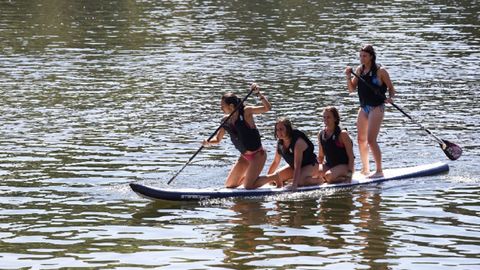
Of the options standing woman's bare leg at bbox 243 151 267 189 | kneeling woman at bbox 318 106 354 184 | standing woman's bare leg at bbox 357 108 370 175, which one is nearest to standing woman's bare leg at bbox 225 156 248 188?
standing woman's bare leg at bbox 243 151 267 189

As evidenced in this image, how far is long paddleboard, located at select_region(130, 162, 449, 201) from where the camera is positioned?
18047mm

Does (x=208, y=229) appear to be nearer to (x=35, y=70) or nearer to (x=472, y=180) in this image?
(x=472, y=180)

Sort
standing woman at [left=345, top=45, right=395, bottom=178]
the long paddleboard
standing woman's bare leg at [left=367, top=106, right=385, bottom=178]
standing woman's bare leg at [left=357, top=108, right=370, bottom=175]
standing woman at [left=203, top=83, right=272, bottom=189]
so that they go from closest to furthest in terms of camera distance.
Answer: the long paddleboard
standing woman at [left=203, top=83, right=272, bottom=189]
standing woman at [left=345, top=45, right=395, bottom=178]
standing woman's bare leg at [left=367, top=106, right=385, bottom=178]
standing woman's bare leg at [left=357, top=108, right=370, bottom=175]

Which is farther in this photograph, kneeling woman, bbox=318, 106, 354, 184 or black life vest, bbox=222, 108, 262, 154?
kneeling woman, bbox=318, 106, 354, 184

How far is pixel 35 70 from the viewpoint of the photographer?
3588cm

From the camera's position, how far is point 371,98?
19.8 metres

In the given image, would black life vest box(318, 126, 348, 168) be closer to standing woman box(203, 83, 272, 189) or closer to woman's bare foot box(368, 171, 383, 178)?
woman's bare foot box(368, 171, 383, 178)

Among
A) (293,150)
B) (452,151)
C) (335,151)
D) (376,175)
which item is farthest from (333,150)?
(452,151)

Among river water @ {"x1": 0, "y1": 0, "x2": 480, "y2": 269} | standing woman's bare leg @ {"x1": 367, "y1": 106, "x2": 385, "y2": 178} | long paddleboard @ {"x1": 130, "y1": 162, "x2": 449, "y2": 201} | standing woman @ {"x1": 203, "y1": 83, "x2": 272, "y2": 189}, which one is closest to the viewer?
river water @ {"x1": 0, "y1": 0, "x2": 480, "y2": 269}

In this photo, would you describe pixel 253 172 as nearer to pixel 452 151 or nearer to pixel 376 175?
pixel 376 175

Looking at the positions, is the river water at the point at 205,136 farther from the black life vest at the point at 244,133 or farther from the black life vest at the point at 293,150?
the black life vest at the point at 244,133

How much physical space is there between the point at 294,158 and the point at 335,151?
83cm

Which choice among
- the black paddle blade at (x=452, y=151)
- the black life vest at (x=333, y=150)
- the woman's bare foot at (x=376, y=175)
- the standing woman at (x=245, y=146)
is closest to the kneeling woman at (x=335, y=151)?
the black life vest at (x=333, y=150)

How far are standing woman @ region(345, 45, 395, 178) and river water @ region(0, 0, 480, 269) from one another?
28.6 inches
